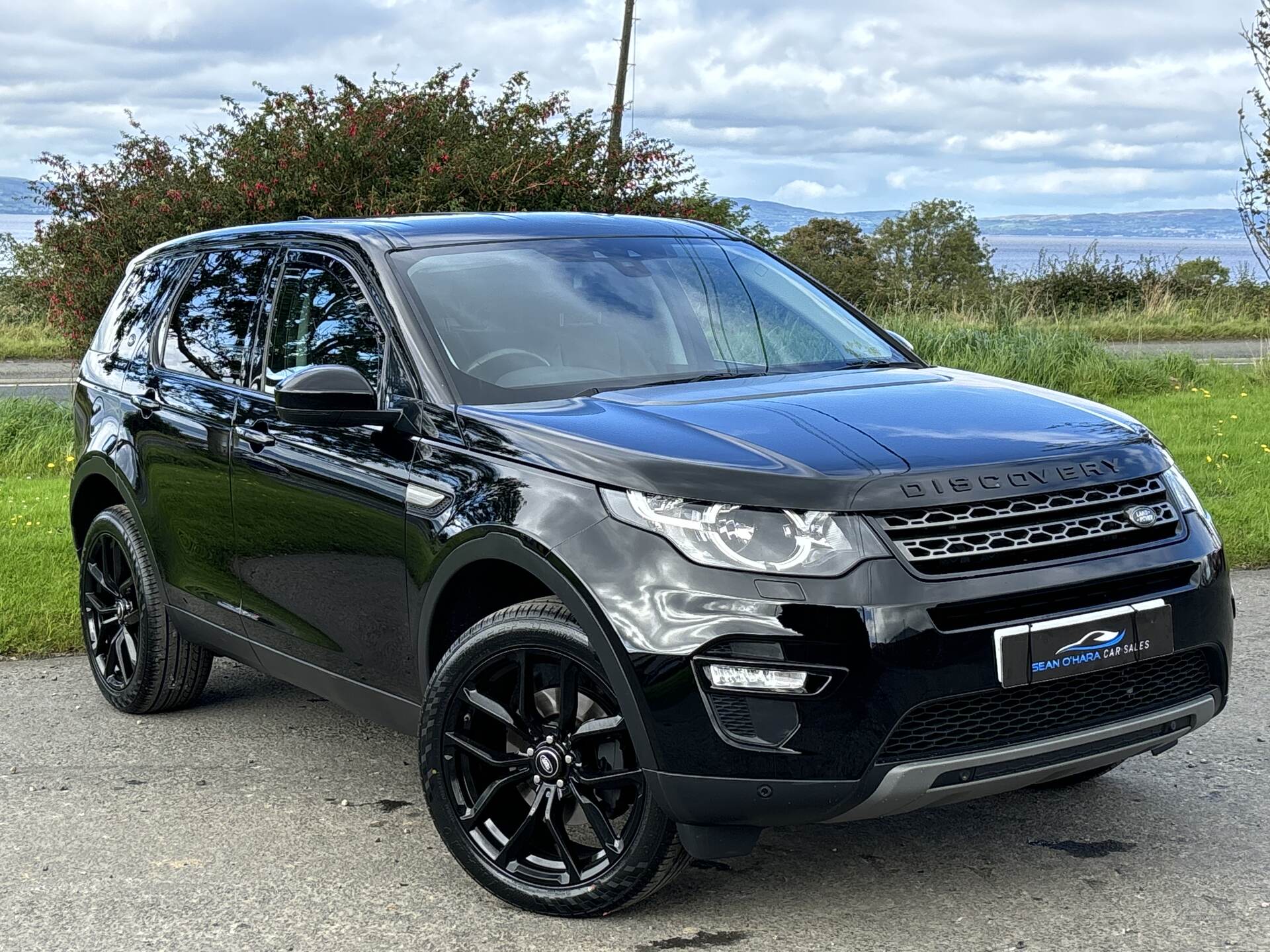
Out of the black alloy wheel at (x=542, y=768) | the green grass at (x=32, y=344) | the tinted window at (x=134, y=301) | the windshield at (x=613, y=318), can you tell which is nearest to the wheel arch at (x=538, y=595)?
the black alloy wheel at (x=542, y=768)

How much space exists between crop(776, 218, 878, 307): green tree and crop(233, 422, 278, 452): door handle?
58.6 meters

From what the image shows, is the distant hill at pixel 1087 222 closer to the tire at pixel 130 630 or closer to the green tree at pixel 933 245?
the green tree at pixel 933 245

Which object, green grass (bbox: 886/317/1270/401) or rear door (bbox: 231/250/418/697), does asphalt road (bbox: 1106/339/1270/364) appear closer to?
green grass (bbox: 886/317/1270/401)

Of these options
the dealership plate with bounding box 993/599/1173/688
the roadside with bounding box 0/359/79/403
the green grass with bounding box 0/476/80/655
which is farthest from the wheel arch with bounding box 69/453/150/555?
the roadside with bounding box 0/359/79/403

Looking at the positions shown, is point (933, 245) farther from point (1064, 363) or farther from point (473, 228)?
point (473, 228)

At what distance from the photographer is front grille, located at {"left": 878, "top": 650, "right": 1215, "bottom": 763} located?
3.35 meters

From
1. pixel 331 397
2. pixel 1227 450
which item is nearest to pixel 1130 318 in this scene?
pixel 1227 450

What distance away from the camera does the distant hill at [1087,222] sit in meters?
68.8

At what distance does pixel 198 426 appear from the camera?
5.13 meters

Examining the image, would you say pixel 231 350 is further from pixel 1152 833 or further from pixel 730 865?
pixel 1152 833

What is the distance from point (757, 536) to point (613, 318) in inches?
58.2

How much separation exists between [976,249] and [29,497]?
232 feet

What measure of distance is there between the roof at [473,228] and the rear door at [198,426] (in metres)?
0.23

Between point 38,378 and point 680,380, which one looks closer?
point 680,380
